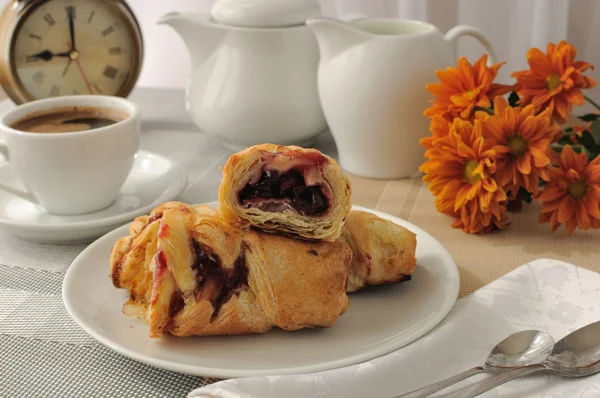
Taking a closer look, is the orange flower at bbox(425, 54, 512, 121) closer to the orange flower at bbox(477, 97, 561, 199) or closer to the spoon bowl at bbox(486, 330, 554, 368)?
the orange flower at bbox(477, 97, 561, 199)

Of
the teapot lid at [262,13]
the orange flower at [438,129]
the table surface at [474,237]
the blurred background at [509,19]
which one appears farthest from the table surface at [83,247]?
the blurred background at [509,19]

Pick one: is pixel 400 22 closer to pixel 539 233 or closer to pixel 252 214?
pixel 539 233

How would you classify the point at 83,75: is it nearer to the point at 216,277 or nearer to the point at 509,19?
the point at 216,277

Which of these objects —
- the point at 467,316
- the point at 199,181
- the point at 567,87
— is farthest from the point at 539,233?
the point at 199,181

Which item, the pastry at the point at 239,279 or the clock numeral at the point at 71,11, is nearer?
the pastry at the point at 239,279

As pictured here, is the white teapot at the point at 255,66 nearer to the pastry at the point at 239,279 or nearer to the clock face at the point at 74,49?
the clock face at the point at 74,49

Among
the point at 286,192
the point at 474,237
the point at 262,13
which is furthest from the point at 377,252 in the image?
the point at 262,13

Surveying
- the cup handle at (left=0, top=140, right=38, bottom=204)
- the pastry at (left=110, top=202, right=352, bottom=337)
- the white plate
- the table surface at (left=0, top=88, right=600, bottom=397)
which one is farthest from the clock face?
the pastry at (left=110, top=202, right=352, bottom=337)
